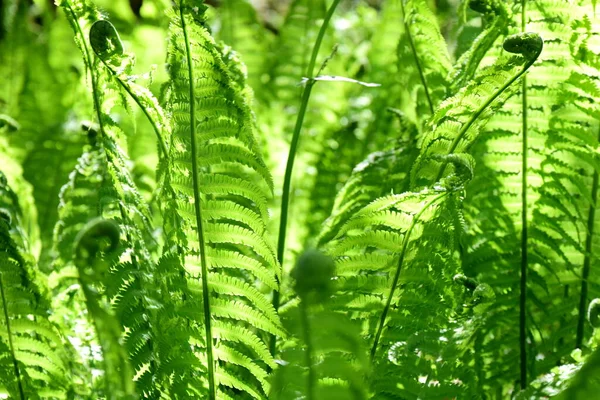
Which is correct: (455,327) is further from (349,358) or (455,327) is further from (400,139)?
(400,139)

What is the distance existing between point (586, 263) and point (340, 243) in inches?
19.3

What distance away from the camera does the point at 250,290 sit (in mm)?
959

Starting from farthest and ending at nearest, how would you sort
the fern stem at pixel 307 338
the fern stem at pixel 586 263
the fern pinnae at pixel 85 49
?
the fern stem at pixel 586 263
the fern pinnae at pixel 85 49
the fern stem at pixel 307 338

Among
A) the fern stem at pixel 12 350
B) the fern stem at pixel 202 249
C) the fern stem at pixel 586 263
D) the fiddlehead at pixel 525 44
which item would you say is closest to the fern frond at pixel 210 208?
the fern stem at pixel 202 249

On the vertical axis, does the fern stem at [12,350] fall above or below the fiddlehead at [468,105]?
below

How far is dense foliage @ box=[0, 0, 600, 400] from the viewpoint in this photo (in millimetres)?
843

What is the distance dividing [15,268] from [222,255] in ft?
0.91

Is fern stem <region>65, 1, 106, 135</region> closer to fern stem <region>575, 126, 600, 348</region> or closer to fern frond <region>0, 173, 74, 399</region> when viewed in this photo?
fern frond <region>0, 173, 74, 399</region>

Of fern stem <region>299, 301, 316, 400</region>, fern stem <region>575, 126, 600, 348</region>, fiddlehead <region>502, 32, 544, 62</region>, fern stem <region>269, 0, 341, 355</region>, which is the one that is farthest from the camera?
fern stem <region>575, 126, 600, 348</region>

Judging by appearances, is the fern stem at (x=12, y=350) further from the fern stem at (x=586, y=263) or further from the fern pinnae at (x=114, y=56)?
the fern stem at (x=586, y=263)

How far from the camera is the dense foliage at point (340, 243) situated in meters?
0.84

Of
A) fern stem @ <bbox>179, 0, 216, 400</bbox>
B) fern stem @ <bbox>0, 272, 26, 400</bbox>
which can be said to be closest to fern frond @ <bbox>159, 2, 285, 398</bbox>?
fern stem @ <bbox>179, 0, 216, 400</bbox>

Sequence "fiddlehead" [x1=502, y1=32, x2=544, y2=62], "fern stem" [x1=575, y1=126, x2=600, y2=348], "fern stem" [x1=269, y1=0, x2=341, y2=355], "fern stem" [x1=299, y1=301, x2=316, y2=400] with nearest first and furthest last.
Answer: "fern stem" [x1=299, y1=301, x2=316, y2=400]
"fiddlehead" [x1=502, y1=32, x2=544, y2=62]
"fern stem" [x1=269, y1=0, x2=341, y2=355]
"fern stem" [x1=575, y1=126, x2=600, y2=348]

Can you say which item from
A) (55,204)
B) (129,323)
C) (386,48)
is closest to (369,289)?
(129,323)
